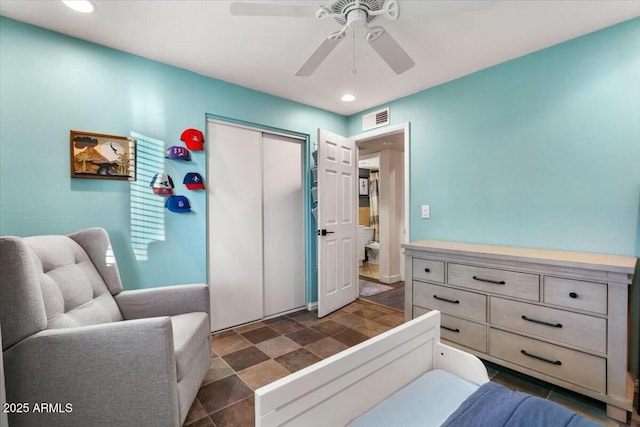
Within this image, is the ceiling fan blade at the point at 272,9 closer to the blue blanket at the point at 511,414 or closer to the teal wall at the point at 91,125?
the teal wall at the point at 91,125

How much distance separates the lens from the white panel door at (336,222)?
2.99 metres

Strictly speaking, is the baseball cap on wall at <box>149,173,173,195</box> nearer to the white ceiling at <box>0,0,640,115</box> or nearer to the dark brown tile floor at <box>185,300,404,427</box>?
the white ceiling at <box>0,0,640,115</box>

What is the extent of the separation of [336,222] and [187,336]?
6.46 ft

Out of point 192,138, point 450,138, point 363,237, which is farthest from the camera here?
point 363,237

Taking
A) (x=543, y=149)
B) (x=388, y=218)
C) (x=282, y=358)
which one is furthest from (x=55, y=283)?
(x=388, y=218)

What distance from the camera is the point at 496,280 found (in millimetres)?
1954

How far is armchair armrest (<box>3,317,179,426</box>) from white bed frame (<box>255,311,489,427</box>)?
845mm

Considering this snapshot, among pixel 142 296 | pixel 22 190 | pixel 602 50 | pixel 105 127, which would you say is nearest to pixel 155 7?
pixel 105 127

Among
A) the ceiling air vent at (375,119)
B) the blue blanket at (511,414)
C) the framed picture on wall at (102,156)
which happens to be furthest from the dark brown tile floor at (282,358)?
the ceiling air vent at (375,119)

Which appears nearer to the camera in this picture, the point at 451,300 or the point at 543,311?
the point at 543,311

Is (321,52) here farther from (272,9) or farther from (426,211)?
(426,211)

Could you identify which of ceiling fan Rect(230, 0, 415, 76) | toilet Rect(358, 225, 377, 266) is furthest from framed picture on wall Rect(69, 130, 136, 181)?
toilet Rect(358, 225, 377, 266)

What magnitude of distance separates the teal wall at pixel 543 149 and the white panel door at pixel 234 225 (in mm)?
1813

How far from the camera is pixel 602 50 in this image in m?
1.89
